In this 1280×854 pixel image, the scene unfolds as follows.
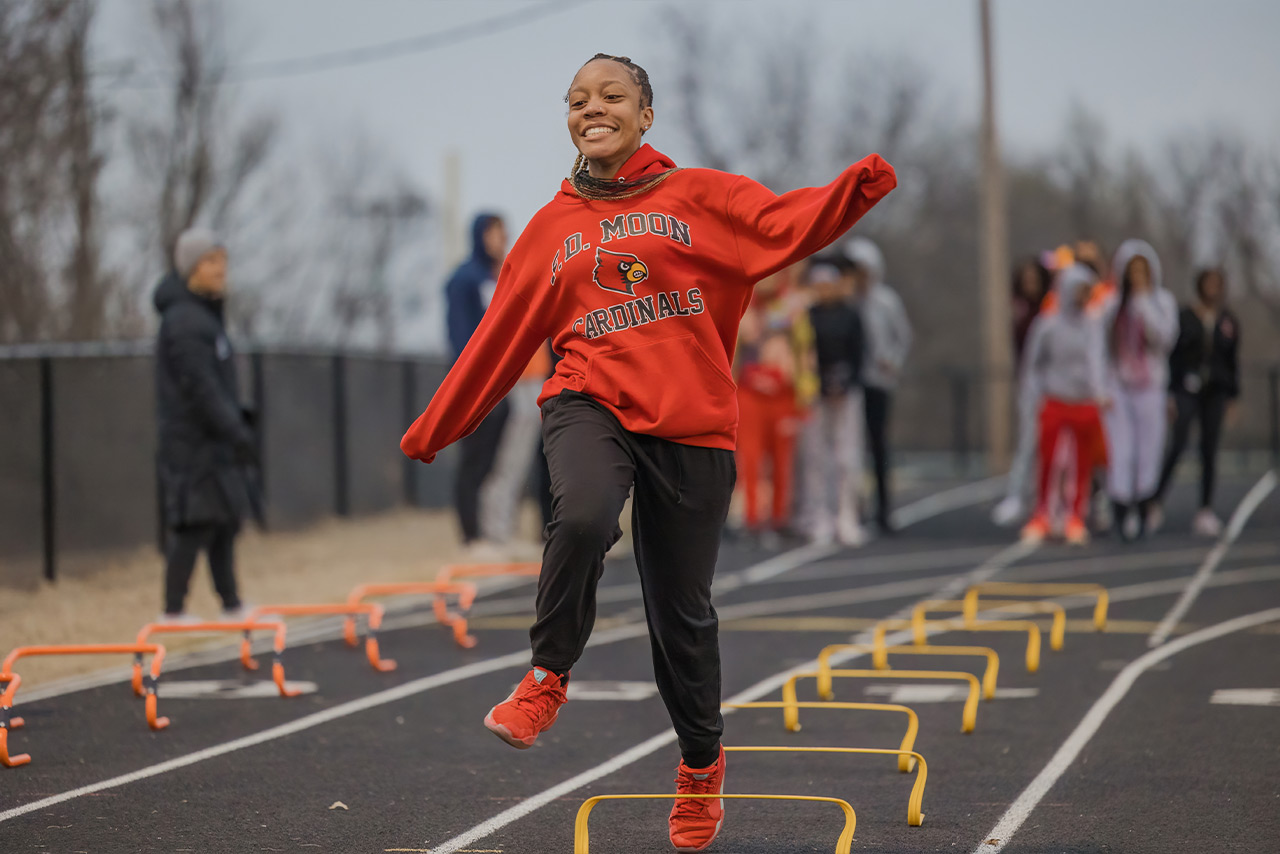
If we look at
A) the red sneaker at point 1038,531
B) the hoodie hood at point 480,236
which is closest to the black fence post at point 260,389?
the hoodie hood at point 480,236

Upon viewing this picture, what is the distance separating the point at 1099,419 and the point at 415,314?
29.2 meters

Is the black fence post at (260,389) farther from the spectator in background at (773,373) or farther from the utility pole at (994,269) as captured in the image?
the utility pole at (994,269)

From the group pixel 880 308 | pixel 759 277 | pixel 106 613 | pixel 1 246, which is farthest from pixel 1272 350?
pixel 759 277

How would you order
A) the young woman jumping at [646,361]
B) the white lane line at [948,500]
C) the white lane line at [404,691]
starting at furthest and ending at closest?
the white lane line at [948,500], the white lane line at [404,691], the young woman jumping at [646,361]

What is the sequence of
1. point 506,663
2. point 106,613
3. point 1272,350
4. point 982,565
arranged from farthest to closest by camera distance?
point 1272,350
point 982,565
point 106,613
point 506,663

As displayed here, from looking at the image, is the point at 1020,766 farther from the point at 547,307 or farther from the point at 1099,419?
the point at 1099,419

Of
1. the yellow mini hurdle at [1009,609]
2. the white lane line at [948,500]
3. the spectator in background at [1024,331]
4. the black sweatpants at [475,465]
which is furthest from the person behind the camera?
the white lane line at [948,500]

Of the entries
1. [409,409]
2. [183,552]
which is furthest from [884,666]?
[409,409]

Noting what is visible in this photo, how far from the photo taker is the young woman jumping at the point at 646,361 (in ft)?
15.1

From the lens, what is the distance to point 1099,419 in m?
14.4

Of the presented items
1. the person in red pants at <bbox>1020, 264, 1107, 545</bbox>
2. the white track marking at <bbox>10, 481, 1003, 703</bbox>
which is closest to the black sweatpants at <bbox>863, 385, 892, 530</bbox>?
the white track marking at <bbox>10, 481, 1003, 703</bbox>

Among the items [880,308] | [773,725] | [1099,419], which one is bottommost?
[773,725]

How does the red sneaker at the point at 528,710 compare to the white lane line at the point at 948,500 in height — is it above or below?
above

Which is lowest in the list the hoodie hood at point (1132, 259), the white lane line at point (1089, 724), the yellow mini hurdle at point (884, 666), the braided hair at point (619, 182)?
the white lane line at point (1089, 724)
